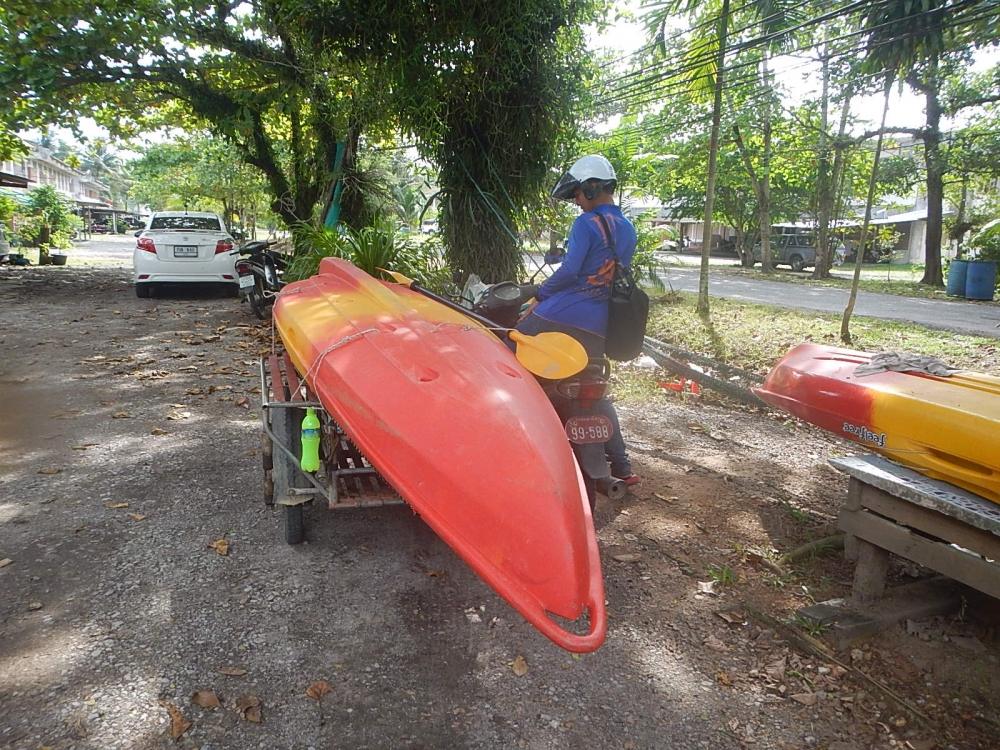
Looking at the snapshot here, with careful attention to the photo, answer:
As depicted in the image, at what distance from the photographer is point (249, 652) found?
8.61 feet

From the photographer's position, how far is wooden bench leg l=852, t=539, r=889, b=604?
298cm

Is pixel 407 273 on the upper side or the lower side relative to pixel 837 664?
upper

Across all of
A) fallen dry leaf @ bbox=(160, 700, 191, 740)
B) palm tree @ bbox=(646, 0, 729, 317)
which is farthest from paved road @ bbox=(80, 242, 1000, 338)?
fallen dry leaf @ bbox=(160, 700, 191, 740)

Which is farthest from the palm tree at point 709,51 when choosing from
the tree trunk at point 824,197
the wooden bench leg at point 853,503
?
the tree trunk at point 824,197

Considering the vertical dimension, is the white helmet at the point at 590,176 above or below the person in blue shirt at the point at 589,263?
above

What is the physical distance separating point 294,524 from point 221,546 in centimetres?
37

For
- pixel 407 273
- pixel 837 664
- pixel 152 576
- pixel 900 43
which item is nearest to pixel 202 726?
pixel 152 576

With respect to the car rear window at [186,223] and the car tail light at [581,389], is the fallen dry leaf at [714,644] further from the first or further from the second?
the car rear window at [186,223]

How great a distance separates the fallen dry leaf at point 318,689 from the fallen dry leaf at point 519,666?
0.68m

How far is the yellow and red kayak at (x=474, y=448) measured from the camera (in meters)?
2.22

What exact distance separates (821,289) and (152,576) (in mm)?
17561

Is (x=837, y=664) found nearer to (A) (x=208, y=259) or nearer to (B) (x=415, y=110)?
(B) (x=415, y=110)

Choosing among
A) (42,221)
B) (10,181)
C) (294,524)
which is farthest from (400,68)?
(42,221)

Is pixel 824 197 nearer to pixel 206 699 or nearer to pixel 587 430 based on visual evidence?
pixel 587 430
